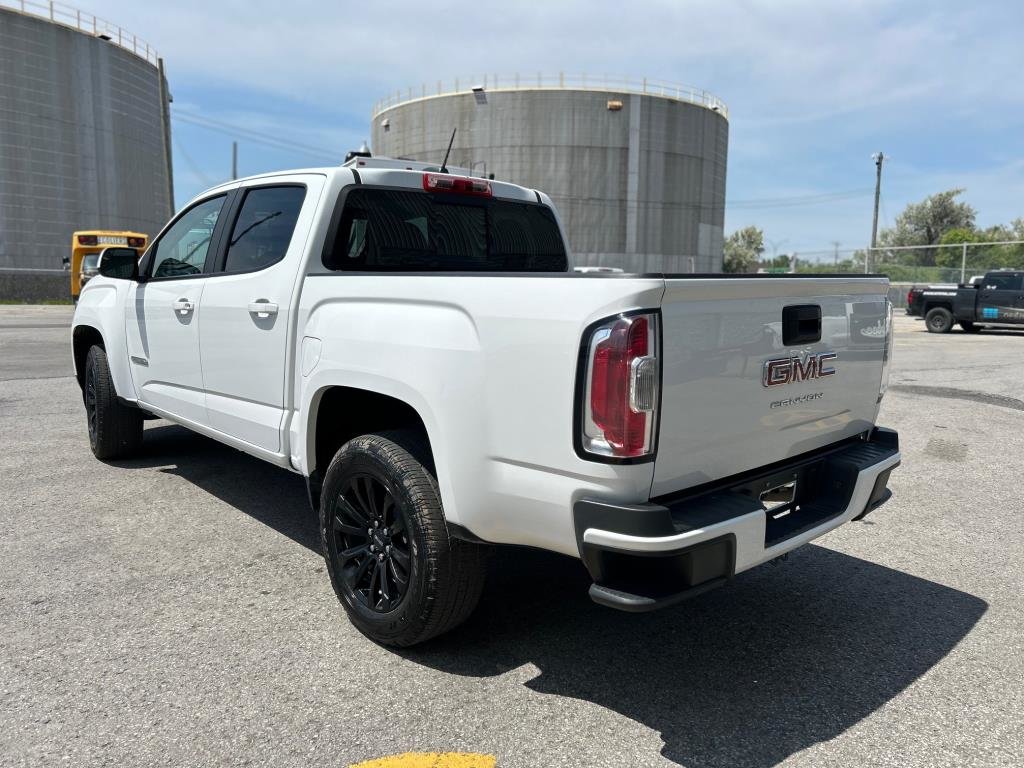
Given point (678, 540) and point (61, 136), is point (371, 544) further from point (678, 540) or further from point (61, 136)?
point (61, 136)

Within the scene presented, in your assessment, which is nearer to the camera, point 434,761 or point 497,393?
point 434,761

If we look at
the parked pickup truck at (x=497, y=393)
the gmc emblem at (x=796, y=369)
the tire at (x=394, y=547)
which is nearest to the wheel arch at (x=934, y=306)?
the parked pickup truck at (x=497, y=393)

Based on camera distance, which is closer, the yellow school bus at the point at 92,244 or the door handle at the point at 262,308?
the door handle at the point at 262,308

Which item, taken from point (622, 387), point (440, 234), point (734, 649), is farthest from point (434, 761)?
point (440, 234)

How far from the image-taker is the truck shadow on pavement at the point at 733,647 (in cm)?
272

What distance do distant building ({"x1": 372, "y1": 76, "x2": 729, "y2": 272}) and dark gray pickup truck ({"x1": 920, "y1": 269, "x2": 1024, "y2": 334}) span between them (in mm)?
25443

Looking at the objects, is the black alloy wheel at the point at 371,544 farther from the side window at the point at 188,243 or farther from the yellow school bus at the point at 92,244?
the yellow school bus at the point at 92,244

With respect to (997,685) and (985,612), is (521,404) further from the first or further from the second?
(985,612)

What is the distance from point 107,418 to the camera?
5871mm

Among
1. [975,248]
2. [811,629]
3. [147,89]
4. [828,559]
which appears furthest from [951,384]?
[147,89]

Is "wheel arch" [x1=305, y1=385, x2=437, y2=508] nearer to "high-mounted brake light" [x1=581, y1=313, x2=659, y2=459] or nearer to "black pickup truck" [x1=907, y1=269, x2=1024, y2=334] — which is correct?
"high-mounted brake light" [x1=581, y1=313, x2=659, y2=459]

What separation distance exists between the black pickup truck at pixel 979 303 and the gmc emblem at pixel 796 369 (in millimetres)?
21466

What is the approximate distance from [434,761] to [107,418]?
4514 millimetres

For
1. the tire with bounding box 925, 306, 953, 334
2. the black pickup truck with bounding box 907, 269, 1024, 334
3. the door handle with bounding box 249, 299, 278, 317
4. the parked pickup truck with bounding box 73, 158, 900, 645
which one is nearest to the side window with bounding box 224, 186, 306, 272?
the parked pickup truck with bounding box 73, 158, 900, 645
